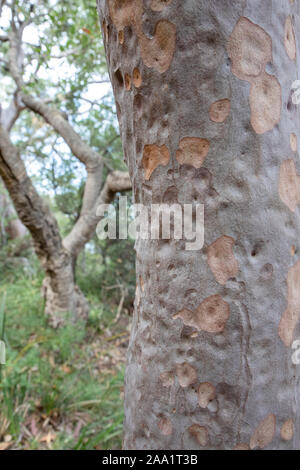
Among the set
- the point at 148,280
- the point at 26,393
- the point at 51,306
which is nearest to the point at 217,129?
the point at 148,280

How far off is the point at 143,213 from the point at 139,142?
0.60 feet

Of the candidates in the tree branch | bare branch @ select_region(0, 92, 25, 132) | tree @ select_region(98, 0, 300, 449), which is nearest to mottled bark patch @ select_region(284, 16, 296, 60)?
tree @ select_region(98, 0, 300, 449)

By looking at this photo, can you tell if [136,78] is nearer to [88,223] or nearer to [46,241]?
[46,241]

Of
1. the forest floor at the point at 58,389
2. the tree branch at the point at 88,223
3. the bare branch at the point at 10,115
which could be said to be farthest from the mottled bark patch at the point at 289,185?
the bare branch at the point at 10,115

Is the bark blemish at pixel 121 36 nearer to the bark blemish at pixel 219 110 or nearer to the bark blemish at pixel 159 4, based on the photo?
the bark blemish at pixel 159 4

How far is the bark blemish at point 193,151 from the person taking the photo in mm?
681

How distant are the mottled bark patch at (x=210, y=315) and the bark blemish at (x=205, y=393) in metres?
0.12

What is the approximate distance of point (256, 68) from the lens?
2.20 ft

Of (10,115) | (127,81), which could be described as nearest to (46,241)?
(127,81)

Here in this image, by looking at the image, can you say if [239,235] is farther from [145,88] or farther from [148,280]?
[145,88]

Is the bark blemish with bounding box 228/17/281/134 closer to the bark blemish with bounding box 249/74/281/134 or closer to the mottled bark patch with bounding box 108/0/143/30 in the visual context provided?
the bark blemish with bounding box 249/74/281/134

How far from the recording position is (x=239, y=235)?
0.67 m

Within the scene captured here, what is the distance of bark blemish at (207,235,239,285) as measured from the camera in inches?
26.8

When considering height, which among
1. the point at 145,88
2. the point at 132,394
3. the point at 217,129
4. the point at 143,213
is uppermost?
the point at 145,88
